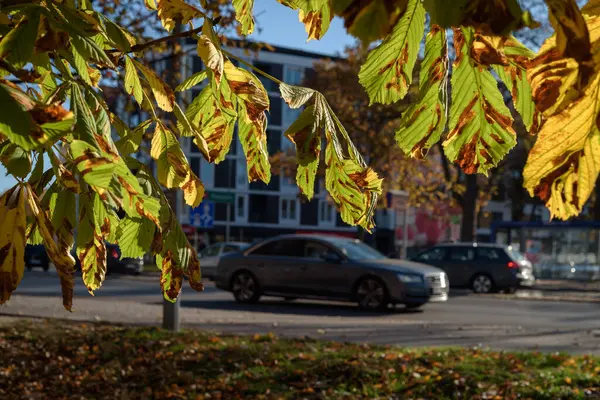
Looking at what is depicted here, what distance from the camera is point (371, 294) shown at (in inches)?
625

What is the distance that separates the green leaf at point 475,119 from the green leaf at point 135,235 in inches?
38.0

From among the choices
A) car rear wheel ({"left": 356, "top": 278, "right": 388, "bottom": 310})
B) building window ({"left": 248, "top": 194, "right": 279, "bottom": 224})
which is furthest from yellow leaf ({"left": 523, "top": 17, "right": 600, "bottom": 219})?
building window ({"left": 248, "top": 194, "right": 279, "bottom": 224})

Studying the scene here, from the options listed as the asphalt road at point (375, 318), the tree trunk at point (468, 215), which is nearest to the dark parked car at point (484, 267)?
the asphalt road at point (375, 318)

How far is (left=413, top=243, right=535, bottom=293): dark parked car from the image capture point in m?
23.8

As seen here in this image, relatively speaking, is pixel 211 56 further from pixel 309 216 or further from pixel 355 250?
pixel 309 216

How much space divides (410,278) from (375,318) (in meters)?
1.49

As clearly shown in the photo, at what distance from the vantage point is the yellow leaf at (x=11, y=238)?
2029 millimetres

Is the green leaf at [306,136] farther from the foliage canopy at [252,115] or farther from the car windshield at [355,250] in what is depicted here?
the car windshield at [355,250]

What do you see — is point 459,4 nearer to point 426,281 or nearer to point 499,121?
point 499,121

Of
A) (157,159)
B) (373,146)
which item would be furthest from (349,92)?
(157,159)

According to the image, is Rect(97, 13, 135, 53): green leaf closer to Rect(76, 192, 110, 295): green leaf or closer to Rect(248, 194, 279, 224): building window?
Rect(76, 192, 110, 295): green leaf

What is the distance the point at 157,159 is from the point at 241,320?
10.9m

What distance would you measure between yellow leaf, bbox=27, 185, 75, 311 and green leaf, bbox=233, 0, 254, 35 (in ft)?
2.95

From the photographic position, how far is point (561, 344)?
11.5m
